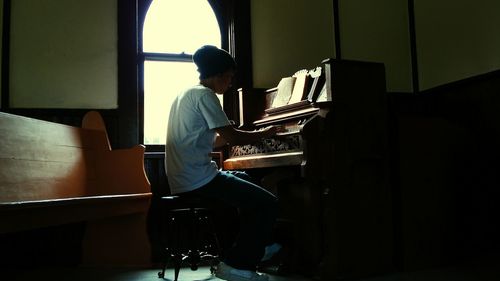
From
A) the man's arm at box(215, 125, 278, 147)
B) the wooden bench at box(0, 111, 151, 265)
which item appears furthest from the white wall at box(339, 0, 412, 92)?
the wooden bench at box(0, 111, 151, 265)

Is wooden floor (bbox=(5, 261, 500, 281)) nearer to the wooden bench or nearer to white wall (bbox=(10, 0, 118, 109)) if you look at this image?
the wooden bench

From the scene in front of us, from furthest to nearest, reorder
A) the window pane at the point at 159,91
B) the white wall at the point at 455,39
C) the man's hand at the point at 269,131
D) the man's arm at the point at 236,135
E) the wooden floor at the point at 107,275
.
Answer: the window pane at the point at 159,91
the white wall at the point at 455,39
the wooden floor at the point at 107,275
the man's hand at the point at 269,131
the man's arm at the point at 236,135

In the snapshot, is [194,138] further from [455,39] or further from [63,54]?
[455,39]

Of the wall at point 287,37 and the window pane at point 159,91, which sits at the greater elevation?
the wall at point 287,37

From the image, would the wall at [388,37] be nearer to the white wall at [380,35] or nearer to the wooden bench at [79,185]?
the white wall at [380,35]

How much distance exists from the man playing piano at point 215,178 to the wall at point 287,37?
1686 millimetres

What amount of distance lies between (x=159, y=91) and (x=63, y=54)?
0.82 metres

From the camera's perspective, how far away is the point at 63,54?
4.04 metres

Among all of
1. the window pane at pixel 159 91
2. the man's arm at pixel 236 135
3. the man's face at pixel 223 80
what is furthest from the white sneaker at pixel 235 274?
the window pane at pixel 159 91

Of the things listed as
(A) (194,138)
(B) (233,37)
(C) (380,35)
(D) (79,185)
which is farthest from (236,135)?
(C) (380,35)

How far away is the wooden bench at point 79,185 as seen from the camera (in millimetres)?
2598

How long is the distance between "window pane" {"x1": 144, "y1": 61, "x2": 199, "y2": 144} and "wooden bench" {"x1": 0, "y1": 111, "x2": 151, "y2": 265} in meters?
0.45

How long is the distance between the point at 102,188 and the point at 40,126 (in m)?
0.82

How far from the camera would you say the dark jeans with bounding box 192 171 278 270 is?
8.73ft
